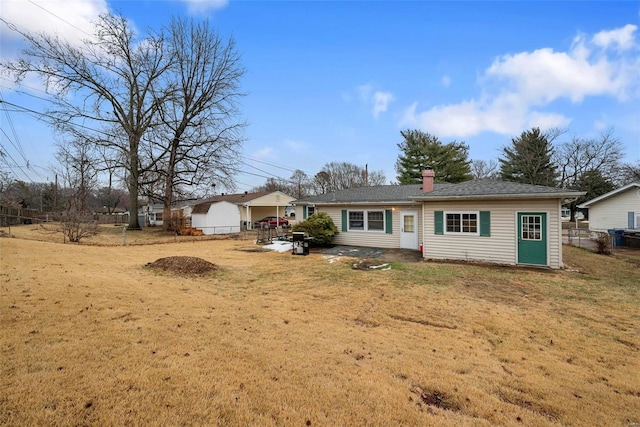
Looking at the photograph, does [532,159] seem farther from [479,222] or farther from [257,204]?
[257,204]

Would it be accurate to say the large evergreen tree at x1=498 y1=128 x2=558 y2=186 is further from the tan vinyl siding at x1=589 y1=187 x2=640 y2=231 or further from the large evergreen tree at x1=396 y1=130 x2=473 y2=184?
the tan vinyl siding at x1=589 y1=187 x2=640 y2=231

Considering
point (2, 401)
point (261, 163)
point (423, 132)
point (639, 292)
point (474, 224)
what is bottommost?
point (639, 292)

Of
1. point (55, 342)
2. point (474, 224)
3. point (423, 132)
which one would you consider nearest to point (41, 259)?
point (55, 342)

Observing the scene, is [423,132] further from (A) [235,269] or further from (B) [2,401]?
(B) [2,401]

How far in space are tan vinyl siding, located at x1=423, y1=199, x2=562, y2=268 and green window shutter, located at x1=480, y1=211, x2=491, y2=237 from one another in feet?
0.37

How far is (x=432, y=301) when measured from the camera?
6.76 m

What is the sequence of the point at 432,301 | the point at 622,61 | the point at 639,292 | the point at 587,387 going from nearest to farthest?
the point at 587,387, the point at 432,301, the point at 639,292, the point at 622,61

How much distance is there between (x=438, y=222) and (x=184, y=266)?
9.75 metres

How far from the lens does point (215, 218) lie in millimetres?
24203

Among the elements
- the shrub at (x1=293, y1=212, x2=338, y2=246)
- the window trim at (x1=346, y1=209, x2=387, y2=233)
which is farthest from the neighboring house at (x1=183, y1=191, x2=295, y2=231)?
the window trim at (x1=346, y1=209, x2=387, y2=233)

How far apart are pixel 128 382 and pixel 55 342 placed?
1498mm

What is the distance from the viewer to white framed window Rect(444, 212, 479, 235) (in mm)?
11680

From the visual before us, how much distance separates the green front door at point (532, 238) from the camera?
10.6 meters

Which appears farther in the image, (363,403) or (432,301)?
(432,301)
